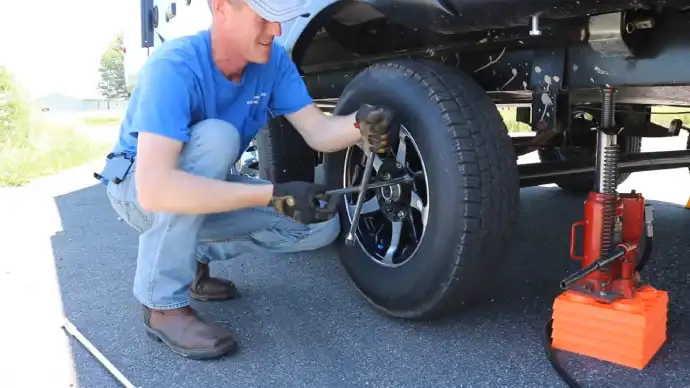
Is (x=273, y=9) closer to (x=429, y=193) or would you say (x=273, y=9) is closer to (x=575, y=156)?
(x=429, y=193)

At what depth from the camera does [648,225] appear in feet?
6.38

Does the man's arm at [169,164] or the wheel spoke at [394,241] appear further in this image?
the wheel spoke at [394,241]

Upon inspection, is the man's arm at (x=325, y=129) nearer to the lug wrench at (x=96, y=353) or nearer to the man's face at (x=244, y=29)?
the man's face at (x=244, y=29)

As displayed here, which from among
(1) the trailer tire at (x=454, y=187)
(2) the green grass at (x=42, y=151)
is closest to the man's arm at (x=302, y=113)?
(1) the trailer tire at (x=454, y=187)

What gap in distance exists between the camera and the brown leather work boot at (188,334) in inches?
73.9

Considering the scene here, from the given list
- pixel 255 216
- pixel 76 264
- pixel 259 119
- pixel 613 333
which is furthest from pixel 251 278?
pixel 613 333

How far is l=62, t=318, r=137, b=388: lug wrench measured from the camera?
5.66ft

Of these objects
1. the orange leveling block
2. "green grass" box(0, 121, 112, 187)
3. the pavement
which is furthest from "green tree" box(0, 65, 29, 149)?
the orange leveling block

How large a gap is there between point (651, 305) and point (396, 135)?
880 millimetres

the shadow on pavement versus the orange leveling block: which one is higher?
the orange leveling block

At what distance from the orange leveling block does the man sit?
657 millimetres

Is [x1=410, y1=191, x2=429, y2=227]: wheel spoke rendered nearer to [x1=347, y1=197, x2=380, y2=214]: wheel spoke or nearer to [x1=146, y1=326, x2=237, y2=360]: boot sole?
[x1=347, y1=197, x2=380, y2=214]: wheel spoke

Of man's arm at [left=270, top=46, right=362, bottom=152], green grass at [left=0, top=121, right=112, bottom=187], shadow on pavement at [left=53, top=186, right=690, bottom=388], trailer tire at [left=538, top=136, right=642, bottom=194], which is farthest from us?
green grass at [left=0, top=121, right=112, bottom=187]

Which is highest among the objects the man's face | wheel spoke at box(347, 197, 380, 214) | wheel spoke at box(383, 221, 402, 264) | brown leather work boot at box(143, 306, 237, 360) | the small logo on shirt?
the man's face
